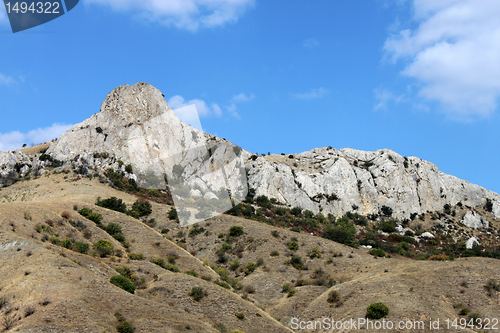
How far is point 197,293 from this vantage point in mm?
29406

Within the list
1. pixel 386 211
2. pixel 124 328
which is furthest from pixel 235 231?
pixel 386 211

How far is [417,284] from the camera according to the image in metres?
32.8

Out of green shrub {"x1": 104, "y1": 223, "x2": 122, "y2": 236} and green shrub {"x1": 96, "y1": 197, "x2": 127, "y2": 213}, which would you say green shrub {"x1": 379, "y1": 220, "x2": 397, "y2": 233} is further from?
green shrub {"x1": 104, "y1": 223, "x2": 122, "y2": 236}

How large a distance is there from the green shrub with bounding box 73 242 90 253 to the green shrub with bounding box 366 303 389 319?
24.2 meters

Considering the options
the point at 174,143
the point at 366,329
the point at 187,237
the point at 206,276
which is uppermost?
the point at 174,143

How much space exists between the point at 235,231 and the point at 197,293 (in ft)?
77.0

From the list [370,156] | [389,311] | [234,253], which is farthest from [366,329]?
[370,156]

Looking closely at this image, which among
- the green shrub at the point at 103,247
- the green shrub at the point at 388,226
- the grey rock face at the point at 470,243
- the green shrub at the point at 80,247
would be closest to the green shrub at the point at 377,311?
the green shrub at the point at 103,247

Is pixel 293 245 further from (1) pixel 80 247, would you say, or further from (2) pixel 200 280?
(1) pixel 80 247

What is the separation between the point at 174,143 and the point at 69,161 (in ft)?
72.1

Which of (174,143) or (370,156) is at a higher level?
(174,143)

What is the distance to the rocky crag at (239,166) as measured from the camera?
78625 millimetres

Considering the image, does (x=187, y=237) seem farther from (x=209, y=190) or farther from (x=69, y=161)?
(x=69, y=161)

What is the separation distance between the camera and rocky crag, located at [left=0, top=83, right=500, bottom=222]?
3095 inches
